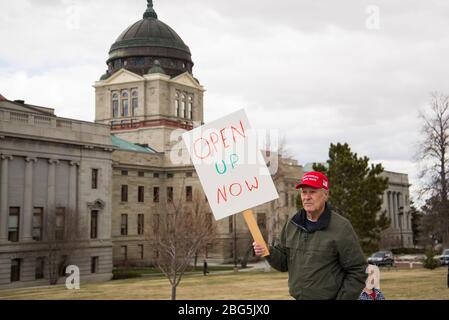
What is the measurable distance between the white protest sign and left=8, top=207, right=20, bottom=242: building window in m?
41.6

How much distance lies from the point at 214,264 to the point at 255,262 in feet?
15.2

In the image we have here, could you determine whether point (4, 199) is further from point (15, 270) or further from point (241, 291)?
point (241, 291)

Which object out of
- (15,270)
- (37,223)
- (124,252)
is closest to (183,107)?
(124,252)

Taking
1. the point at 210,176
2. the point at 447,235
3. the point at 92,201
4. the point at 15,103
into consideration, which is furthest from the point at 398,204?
the point at 210,176

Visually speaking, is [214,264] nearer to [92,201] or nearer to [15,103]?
[92,201]

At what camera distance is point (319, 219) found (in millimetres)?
4637

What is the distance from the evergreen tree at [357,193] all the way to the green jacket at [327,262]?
26.5m

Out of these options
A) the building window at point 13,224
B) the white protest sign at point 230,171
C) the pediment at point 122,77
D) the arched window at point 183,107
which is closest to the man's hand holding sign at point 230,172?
the white protest sign at point 230,171

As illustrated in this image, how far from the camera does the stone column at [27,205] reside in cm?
4444

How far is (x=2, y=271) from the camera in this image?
4162 centimetres

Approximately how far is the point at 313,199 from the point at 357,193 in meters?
27.0

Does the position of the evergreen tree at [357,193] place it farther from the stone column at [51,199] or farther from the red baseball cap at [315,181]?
the red baseball cap at [315,181]

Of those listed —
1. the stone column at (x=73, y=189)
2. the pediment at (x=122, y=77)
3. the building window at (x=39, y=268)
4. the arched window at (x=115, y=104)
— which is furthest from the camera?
the arched window at (x=115, y=104)
